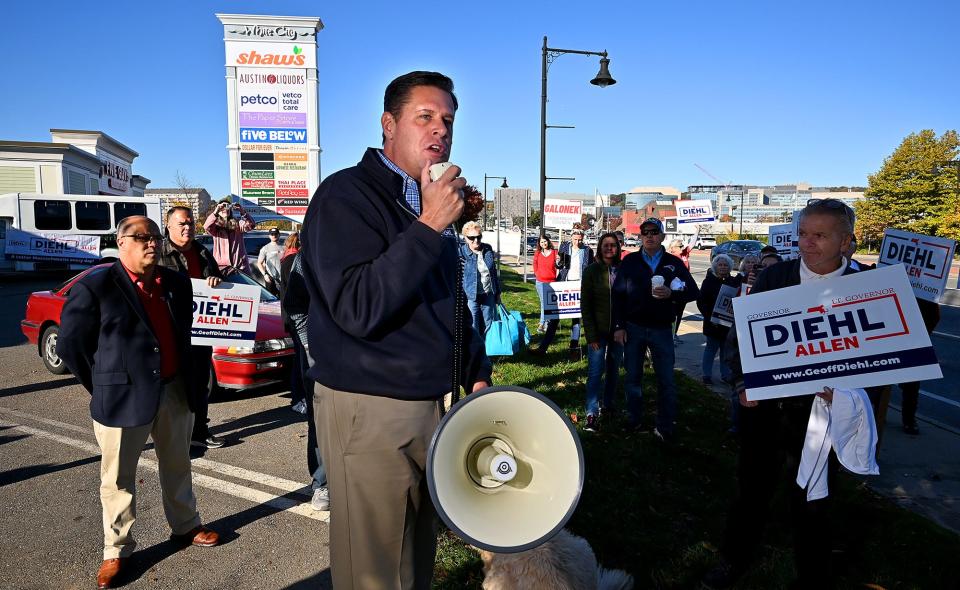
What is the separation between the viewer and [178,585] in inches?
130

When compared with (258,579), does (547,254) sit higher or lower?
higher

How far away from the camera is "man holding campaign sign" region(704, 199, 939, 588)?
8.39 ft

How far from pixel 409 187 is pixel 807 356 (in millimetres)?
2106

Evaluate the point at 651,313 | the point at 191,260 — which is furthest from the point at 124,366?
the point at 651,313

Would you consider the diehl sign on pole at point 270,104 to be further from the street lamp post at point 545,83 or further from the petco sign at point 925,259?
the petco sign at point 925,259

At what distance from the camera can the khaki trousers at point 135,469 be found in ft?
10.7

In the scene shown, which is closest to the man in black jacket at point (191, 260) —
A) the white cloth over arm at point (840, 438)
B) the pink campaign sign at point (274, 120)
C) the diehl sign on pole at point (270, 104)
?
the white cloth over arm at point (840, 438)

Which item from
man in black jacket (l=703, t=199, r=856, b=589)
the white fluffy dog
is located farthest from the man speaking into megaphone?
man in black jacket (l=703, t=199, r=856, b=589)

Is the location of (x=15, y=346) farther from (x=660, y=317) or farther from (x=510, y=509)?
(x=510, y=509)

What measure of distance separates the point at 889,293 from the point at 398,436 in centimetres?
231

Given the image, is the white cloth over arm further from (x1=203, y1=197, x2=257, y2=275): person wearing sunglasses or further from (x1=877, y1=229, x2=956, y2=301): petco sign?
(x1=203, y1=197, x2=257, y2=275): person wearing sunglasses

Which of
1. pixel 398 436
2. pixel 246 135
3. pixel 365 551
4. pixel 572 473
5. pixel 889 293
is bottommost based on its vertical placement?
pixel 365 551

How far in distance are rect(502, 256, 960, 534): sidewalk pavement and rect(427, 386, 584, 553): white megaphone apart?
13.2 feet

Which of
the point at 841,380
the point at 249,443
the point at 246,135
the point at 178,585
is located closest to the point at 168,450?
the point at 178,585
